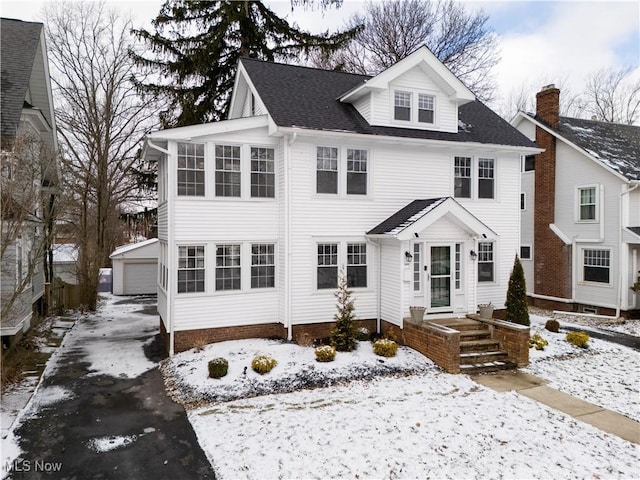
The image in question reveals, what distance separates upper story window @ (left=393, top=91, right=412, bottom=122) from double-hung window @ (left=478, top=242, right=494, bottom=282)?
15.6ft

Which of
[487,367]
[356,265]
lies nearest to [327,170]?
[356,265]

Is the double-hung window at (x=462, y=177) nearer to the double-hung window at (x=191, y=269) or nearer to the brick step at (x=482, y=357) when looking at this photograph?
the brick step at (x=482, y=357)

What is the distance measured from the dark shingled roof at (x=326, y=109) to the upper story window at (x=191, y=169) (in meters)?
2.29

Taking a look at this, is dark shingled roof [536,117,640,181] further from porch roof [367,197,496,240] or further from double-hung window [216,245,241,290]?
double-hung window [216,245,241,290]

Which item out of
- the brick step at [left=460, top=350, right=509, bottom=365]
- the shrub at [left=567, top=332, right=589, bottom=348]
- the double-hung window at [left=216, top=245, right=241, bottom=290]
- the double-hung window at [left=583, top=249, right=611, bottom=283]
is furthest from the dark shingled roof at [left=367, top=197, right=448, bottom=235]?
the double-hung window at [left=583, top=249, right=611, bottom=283]

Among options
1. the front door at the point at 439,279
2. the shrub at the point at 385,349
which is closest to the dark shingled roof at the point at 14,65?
the shrub at the point at 385,349

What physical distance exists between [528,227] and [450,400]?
14.8m

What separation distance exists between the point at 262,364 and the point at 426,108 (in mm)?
9355

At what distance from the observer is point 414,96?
13578 millimetres

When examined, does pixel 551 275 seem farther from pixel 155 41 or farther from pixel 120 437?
pixel 155 41

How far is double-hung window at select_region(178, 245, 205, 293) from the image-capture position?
11.5m

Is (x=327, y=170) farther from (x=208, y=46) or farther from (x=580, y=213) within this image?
(x=580, y=213)

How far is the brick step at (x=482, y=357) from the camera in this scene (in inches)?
417

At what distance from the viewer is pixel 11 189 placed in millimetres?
8078
